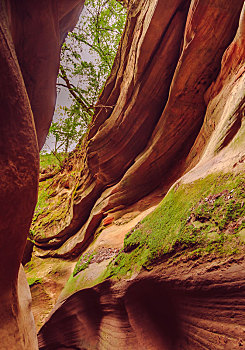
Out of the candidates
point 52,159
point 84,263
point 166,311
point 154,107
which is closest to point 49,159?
point 52,159

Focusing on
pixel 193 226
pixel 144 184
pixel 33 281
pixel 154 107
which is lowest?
pixel 33 281

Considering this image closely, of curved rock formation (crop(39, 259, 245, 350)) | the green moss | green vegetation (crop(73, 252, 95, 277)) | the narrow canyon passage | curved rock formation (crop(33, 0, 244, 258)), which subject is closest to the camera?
curved rock formation (crop(39, 259, 245, 350))

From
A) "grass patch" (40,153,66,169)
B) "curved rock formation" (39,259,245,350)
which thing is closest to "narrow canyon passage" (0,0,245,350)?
"curved rock formation" (39,259,245,350)

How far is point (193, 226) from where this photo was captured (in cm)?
244

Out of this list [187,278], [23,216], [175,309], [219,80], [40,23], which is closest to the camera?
[187,278]

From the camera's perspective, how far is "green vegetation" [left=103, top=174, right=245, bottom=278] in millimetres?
2035

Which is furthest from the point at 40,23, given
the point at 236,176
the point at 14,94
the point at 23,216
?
the point at 236,176

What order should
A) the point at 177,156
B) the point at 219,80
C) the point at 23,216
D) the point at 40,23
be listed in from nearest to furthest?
1. the point at 23,216
2. the point at 40,23
3. the point at 219,80
4. the point at 177,156

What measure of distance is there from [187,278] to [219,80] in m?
4.31

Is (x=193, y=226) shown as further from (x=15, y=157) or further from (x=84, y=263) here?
(x=84, y=263)

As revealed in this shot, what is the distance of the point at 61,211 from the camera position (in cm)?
994

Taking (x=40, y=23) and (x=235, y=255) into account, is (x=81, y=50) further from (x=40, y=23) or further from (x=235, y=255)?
(x=235, y=255)

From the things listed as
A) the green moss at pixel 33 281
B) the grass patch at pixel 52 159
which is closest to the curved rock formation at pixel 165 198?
the green moss at pixel 33 281

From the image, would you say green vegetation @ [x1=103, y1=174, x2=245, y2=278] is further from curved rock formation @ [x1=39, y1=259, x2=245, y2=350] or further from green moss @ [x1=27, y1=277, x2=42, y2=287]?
green moss @ [x1=27, y1=277, x2=42, y2=287]
